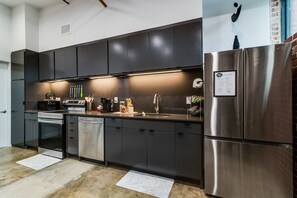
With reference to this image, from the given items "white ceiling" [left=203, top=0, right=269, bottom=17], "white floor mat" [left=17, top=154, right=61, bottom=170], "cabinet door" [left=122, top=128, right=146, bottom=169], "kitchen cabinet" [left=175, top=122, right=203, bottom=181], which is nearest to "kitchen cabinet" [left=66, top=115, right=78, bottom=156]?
"white floor mat" [left=17, top=154, right=61, bottom=170]

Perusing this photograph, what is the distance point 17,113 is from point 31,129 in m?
0.73

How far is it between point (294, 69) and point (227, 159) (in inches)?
52.9

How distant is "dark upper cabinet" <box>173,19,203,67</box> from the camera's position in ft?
7.62

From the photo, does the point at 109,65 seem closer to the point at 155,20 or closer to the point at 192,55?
the point at 155,20

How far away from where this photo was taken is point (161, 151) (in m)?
2.26

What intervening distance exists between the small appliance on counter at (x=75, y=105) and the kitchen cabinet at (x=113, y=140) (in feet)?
4.13

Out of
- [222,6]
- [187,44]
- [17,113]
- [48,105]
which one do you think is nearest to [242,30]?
[222,6]

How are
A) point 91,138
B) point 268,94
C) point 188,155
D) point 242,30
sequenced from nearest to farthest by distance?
point 268,94, point 188,155, point 242,30, point 91,138

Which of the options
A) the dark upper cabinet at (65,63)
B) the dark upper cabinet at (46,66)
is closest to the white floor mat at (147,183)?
the dark upper cabinet at (65,63)

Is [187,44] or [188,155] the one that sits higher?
[187,44]

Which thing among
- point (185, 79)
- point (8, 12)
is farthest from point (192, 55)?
point (8, 12)

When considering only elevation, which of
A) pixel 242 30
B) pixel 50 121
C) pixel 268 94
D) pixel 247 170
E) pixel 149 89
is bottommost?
pixel 247 170

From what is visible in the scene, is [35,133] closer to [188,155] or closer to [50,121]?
[50,121]

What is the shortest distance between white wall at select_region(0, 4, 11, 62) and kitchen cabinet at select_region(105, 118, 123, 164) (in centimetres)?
366
